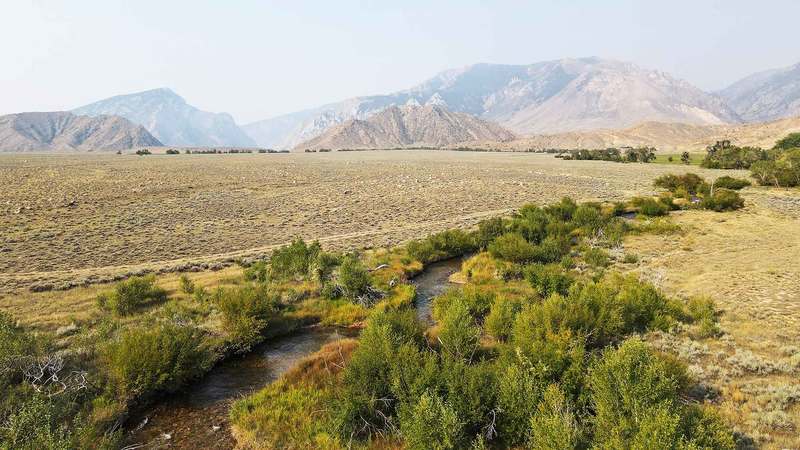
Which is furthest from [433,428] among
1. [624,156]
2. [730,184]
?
[624,156]

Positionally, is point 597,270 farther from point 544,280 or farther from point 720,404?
point 720,404

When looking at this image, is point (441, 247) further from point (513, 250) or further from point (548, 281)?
point (548, 281)

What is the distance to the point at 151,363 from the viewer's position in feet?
37.6

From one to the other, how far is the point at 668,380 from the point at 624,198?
4712 centimetres

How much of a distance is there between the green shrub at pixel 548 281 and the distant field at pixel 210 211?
1219 cm

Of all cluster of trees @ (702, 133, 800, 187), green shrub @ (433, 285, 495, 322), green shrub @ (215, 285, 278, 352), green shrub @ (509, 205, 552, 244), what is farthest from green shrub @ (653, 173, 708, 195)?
green shrub @ (215, 285, 278, 352)

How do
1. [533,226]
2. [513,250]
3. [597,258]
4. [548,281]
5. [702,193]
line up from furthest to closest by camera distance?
[702,193]
[533,226]
[513,250]
[597,258]
[548,281]

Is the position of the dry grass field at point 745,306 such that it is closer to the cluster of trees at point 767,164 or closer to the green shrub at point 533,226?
the green shrub at point 533,226

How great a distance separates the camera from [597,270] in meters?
21.9

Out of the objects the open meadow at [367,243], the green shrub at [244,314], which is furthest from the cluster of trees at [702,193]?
the green shrub at [244,314]

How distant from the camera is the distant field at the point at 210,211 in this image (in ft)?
84.2

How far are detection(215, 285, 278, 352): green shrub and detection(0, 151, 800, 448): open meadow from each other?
30.5 inches

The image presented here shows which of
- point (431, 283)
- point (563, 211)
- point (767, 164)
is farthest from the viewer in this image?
point (767, 164)

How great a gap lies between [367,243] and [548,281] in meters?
13.9
